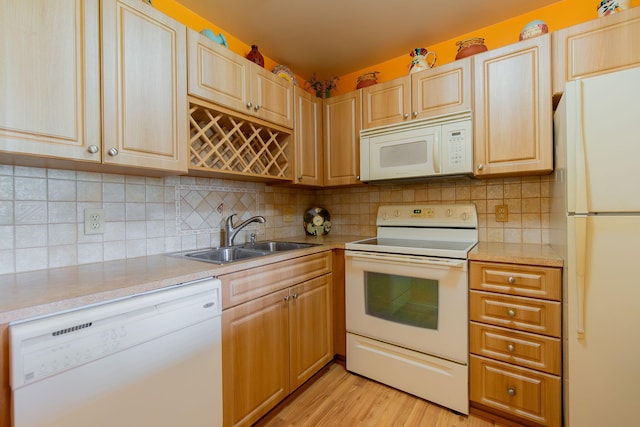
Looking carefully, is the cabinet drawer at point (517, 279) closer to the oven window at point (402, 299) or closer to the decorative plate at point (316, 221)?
the oven window at point (402, 299)

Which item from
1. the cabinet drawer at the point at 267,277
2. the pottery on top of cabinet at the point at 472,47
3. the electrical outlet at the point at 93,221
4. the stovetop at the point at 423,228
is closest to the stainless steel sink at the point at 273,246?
the cabinet drawer at the point at 267,277

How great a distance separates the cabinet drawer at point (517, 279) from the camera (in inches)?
52.0

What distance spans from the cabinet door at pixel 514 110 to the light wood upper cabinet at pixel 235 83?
1247mm

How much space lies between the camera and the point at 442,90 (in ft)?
5.94

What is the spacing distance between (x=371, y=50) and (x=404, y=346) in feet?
7.10

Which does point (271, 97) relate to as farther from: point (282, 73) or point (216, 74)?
point (216, 74)

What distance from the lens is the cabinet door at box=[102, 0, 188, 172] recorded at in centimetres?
117

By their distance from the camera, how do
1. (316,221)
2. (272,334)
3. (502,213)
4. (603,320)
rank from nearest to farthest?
(603,320) < (272,334) < (502,213) < (316,221)

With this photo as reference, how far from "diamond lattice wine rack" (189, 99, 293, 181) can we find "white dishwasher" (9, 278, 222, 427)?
0.76m

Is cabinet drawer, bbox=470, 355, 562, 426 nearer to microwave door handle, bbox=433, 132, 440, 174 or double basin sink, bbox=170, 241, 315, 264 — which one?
microwave door handle, bbox=433, 132, 440, 174

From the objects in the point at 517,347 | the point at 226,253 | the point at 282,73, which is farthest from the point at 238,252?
the point at 517,347

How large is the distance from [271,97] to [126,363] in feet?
5.30

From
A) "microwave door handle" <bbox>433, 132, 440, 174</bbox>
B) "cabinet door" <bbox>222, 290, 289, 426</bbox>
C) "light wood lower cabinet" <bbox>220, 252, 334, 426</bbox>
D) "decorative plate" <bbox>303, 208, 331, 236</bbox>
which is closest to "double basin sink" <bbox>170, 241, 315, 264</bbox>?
"light wood lower cabinet" <bbox>220, 252, 334, 426</bbox>

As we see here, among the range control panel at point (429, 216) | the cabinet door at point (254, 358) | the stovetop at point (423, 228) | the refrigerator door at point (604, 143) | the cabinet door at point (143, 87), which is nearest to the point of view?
the refrigerator door at point (604, 143)
